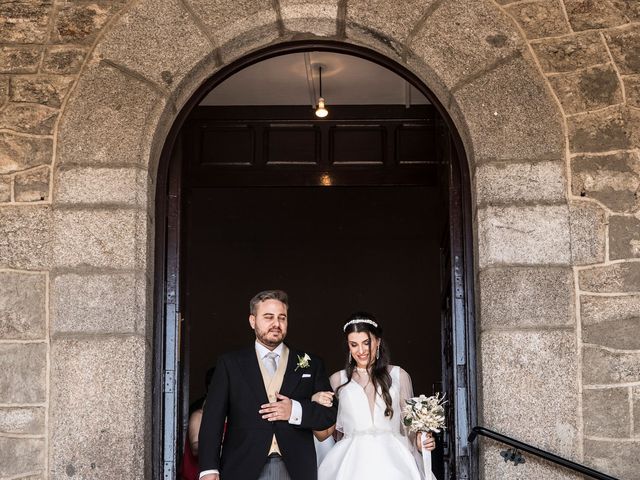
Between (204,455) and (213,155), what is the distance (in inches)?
138

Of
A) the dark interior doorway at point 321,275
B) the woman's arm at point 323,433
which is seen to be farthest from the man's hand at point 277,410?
the dark interior doorway at point 321,275

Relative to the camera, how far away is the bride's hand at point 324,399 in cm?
503

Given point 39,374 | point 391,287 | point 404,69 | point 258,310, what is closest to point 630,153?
point 404,69

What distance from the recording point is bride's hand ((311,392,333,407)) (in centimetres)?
503

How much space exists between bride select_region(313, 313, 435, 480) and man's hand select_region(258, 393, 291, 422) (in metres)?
0.38

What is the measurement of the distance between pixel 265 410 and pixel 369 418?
0.78 meters

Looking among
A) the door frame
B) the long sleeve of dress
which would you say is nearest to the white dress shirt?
the door frame

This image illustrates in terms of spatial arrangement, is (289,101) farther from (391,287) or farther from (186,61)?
(391,287)

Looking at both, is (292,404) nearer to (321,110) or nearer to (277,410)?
(277,410)

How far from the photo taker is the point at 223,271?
486 inches

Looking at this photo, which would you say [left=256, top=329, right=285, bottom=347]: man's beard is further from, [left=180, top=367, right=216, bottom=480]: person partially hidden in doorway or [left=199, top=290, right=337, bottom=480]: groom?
[left=180, top=367, right=216, bottom=480]: person partially hidden in doorway

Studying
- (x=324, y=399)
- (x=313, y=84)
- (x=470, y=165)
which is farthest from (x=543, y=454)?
(x=313, y=84)

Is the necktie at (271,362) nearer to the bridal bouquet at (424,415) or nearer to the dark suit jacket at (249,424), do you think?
the dark suit jacket at (249,424)

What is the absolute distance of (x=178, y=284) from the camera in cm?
584
